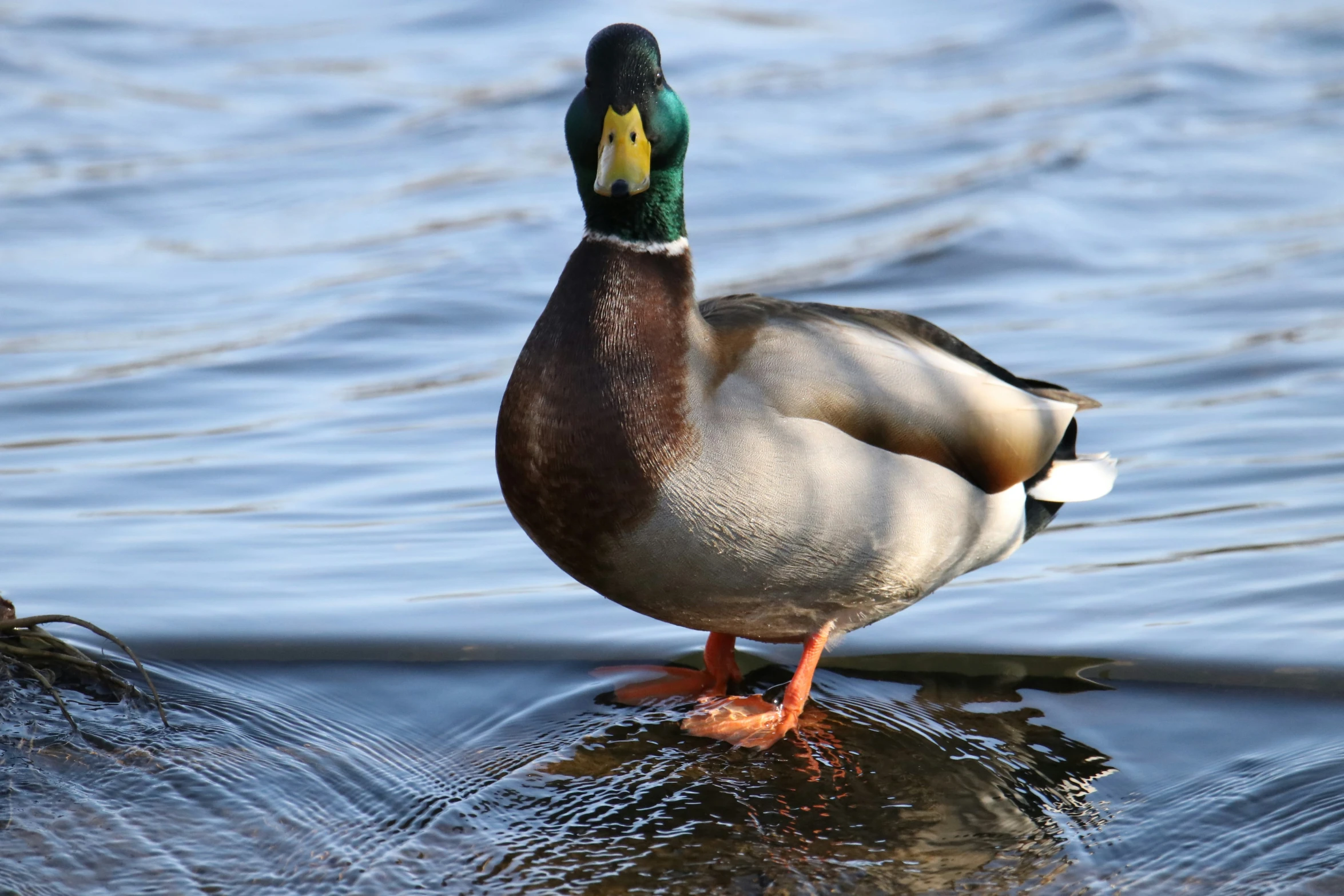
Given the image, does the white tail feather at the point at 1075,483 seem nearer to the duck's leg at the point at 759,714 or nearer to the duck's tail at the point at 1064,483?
the duck's tail at the point at 1064,483

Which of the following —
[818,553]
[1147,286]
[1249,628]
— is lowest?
[1249,628]

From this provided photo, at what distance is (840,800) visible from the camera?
3.29m

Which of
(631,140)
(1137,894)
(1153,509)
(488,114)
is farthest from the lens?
(488,114)

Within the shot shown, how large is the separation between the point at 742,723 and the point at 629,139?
1.27 meters

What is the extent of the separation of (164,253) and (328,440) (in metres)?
3.13

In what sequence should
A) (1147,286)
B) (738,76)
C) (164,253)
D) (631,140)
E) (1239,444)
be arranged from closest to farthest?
(631,140) < (1239,444) < (1147,286) < (164,253) < (738,76)

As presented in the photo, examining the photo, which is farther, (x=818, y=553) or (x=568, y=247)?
(x=568, y=247)

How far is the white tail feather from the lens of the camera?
400 cm

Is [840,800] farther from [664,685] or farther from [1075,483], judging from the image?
[1075,483]

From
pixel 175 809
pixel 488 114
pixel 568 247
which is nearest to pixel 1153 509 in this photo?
pixel 175 809

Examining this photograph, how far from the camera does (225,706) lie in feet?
11.7

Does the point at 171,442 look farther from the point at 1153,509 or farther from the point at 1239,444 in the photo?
the point at 1239,444

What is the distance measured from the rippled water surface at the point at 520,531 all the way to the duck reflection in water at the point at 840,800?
0.04 ft

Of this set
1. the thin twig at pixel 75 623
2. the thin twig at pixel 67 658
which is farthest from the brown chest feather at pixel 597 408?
the thin twig at pixel 67 658
